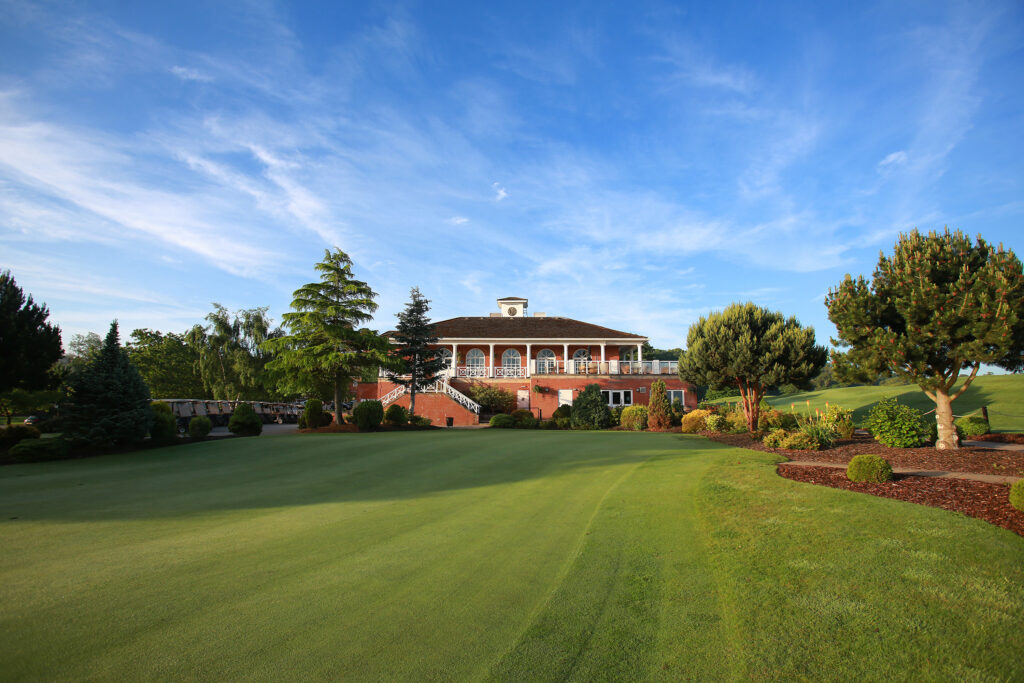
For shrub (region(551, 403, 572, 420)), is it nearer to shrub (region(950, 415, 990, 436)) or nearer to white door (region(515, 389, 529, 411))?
white door (region(515, 389, 529, 411))

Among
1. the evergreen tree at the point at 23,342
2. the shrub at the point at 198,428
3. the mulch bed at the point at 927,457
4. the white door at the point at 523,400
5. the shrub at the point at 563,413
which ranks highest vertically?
the evergreen tree at the point at 23,342

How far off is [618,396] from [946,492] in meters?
26.4

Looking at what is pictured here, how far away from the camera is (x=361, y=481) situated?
10.8 metres

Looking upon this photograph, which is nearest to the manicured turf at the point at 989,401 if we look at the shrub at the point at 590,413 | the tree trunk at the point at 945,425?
the shrub at the point at 590,413

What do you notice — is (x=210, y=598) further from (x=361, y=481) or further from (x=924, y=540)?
(x=924, y=540)

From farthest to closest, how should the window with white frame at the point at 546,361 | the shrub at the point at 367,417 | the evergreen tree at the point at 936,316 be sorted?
1. the window with white frame at the point at 546,361
2. the shrub at the point at 367,417
3. the evergreen tree at the point at 936,316

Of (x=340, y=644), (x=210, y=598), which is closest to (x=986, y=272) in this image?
(x=340, y=644)

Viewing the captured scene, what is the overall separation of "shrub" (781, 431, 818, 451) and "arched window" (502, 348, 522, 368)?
24498 mm

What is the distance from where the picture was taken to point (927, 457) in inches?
445

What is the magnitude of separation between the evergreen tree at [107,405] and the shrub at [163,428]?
48 cm

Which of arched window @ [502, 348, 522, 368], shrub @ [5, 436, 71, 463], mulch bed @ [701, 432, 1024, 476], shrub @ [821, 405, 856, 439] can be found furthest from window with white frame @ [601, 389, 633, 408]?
shrub @ [5, 436, 71, 463]

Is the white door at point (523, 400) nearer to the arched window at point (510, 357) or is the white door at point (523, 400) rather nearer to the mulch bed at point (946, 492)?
the arched window at point (510, 357)

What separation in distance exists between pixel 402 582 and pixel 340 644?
4.11 ft

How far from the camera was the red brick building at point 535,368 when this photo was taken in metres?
31.6
